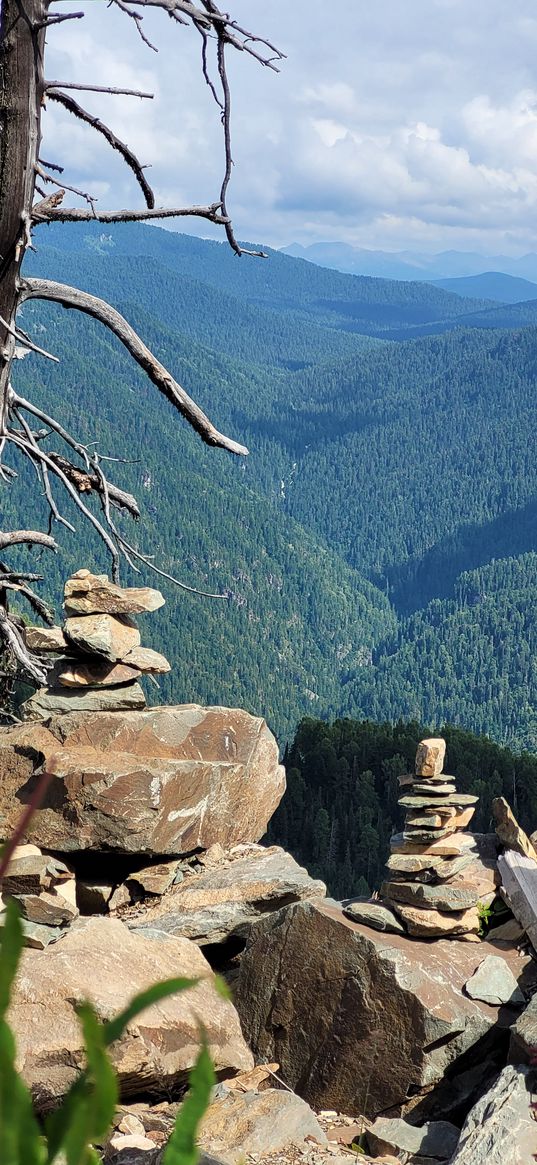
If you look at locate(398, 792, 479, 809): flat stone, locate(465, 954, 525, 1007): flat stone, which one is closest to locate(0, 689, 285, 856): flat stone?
locate(398, 792, 479, 809): flat stone

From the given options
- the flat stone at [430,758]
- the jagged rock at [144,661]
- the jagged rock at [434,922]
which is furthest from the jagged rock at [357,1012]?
the jagged rock at [144,661]

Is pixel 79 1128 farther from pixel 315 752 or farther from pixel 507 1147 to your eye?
pixel 315 752

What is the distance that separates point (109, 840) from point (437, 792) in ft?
12.2

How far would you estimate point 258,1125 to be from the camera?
8.06 metres

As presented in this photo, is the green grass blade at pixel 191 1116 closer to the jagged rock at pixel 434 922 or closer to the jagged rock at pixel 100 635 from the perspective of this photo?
the jagged rock at pixel 434 922

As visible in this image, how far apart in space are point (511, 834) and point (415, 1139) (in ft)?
15.0

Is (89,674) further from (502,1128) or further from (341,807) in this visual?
(341,807)

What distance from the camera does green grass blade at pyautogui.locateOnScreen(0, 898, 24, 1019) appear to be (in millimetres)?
1134

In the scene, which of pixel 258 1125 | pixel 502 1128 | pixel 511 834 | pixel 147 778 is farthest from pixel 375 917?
pixel 502 1128

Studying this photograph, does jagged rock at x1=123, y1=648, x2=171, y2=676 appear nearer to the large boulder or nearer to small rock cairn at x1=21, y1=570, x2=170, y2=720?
small rock cairn at x1=21, y1=570, x2=170, y2=720

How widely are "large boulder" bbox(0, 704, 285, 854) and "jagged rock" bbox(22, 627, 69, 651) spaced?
2.66 feet

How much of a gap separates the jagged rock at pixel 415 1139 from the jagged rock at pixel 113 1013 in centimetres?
125

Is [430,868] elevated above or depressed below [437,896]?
above

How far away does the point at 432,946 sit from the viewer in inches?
438
